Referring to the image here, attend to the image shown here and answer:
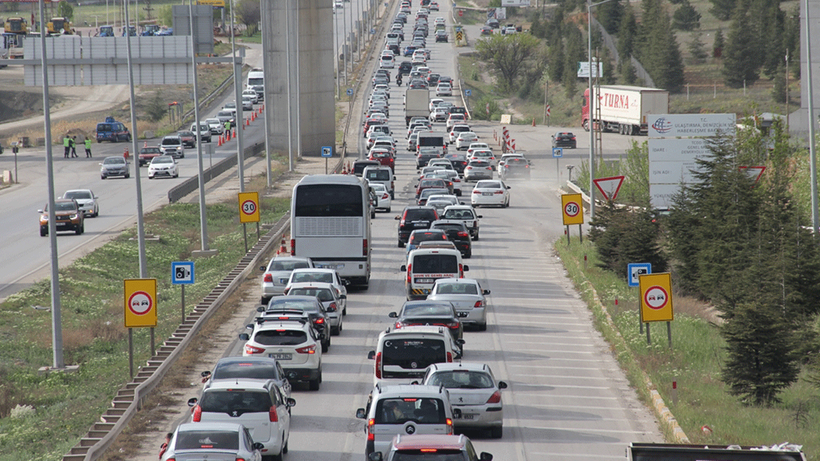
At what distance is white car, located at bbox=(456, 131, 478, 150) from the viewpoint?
8462 centimetres

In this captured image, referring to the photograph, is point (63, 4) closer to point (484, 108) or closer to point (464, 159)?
point (484, 108)

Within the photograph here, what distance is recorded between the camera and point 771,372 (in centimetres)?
2022

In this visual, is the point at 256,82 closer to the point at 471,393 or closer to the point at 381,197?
the point at 381,197

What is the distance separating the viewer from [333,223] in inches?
1319

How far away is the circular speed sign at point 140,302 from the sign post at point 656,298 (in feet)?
34.4

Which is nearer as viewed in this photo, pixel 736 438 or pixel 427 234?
pixel 736 438

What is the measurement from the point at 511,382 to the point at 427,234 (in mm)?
13817

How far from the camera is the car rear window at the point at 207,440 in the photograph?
13.6m

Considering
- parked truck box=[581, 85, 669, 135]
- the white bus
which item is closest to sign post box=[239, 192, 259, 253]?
the white bus

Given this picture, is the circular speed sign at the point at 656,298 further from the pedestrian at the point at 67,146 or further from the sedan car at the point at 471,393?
the pedestrian at the point at 67,146

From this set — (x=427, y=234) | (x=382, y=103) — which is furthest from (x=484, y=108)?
(x=427, y=234)

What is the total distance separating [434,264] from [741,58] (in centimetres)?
9675

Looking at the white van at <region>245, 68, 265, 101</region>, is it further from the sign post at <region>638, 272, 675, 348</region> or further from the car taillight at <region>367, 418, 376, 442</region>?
the car taillight at <region>367, 418, 376, 442</region>

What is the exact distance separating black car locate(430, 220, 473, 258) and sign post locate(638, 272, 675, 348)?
16333mm
